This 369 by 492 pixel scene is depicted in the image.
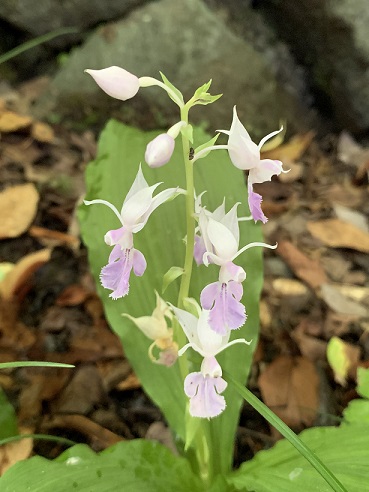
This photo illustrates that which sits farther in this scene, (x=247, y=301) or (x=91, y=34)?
(x=91, y=34)

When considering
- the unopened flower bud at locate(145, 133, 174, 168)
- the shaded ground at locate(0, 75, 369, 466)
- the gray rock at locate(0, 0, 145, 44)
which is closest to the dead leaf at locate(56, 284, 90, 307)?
the shaded ground at locate(0, 75, 369, 466)

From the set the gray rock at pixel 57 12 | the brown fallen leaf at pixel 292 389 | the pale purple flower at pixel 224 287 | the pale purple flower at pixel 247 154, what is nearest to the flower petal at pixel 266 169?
the pale purple flower at pixel 247 154

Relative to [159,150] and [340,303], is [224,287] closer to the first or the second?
[159,150]

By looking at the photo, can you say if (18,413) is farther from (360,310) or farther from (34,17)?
(34,17)

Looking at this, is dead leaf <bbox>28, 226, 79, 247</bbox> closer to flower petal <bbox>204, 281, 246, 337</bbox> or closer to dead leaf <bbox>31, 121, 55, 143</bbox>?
dead leaf <bbox>31, 121, 55, 143</bbox>

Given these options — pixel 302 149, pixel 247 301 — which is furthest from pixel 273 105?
pixel 247 301
